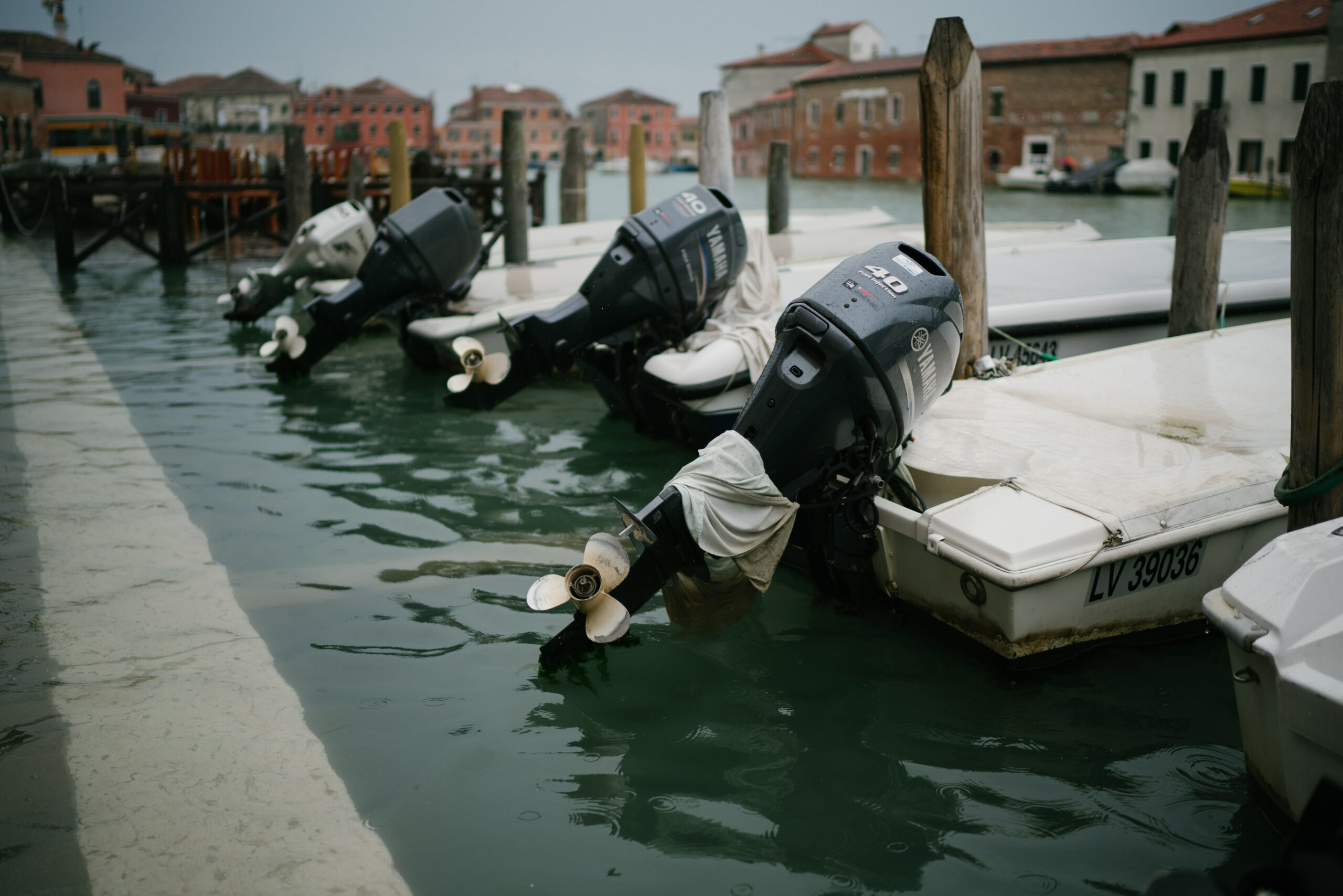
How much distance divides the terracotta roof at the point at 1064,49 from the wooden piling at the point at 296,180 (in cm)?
3161

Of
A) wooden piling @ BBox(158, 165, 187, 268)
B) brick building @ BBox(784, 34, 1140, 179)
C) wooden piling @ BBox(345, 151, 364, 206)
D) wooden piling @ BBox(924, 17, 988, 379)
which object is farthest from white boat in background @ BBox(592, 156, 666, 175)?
wooden piling @ BBox(924, 17, 988, 379)

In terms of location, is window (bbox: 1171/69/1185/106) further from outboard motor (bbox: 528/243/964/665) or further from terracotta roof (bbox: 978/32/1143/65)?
outboard motor (bbox: 528/243/964/665)

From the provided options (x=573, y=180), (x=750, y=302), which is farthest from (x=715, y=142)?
(x=573, y=180)

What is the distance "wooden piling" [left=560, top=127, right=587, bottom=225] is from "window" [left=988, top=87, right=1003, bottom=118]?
35.5 metres

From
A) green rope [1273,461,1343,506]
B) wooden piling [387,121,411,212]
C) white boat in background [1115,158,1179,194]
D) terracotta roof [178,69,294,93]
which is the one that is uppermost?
terracotta roof [178,69,294,93]

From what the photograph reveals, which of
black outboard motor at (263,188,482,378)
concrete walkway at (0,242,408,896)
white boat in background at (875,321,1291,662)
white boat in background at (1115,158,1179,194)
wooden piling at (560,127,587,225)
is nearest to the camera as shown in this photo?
concrete walkway at (0,242,408,896)

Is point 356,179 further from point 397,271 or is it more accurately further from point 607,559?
point 607,559

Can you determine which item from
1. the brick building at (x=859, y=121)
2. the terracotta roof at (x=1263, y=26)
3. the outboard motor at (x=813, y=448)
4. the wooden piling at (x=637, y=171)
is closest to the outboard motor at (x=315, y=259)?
the wooden piling at (x=637, y=171)

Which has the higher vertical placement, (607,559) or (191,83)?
(191,83)

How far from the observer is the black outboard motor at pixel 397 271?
258 inches

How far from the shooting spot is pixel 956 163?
172 inches

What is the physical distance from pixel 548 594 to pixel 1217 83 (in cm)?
3932

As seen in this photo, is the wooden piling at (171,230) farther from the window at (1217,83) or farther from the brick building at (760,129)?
the brick building at (760,129)

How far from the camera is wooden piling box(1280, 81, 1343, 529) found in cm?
252
